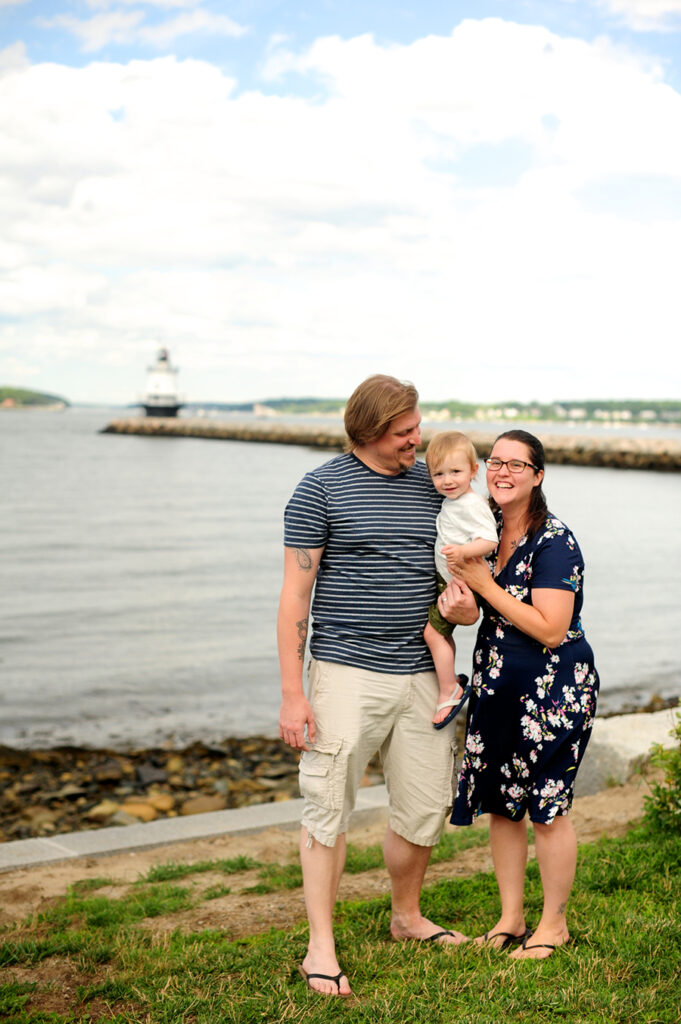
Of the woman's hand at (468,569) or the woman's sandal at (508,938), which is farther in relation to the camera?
the woman's sandal at (508,938)

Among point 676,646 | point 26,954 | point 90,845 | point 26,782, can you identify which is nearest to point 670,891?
point 26,954

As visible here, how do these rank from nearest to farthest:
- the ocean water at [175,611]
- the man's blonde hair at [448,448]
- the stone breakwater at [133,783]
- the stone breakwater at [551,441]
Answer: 1. the man's blonde hair at [448,448]
2. the stone breakwater at [133,783]
3. the ocean water at [175,611]
4. the stone breakwater at [551,441]

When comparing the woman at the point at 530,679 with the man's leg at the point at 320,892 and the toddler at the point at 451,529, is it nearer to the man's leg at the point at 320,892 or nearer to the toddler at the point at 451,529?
the toddler at the point at 451,529

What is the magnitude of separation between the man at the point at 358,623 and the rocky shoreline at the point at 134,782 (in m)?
3.85

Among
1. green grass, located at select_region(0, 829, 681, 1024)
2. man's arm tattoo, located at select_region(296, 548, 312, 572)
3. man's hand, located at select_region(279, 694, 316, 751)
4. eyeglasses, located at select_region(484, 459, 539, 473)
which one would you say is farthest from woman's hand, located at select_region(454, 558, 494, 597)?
green grass, located at select_region(0, 829, 681, 1024)

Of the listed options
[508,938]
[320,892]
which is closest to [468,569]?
[320,892]

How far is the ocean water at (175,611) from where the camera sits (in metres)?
9.84

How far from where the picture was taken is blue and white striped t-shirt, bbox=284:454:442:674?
3.52m

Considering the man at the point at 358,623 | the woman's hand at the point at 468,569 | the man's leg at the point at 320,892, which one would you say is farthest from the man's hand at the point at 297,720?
the woman's hand at the point at 468,569

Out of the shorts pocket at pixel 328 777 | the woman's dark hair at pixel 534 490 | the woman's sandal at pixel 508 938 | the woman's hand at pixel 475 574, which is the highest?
the woman's dark hair at pixel 534 490

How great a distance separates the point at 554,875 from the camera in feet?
11.8

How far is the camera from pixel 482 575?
135 inches

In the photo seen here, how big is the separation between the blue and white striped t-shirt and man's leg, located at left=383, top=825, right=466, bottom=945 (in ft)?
2.51

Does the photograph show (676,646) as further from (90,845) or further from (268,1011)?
(268,1011)
